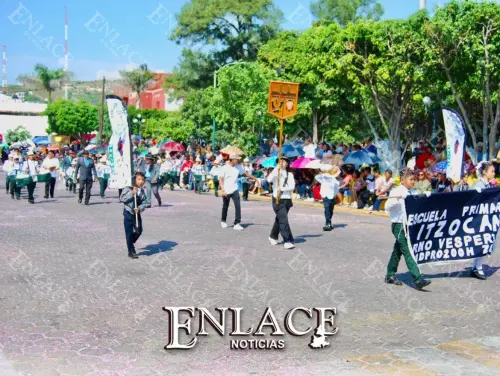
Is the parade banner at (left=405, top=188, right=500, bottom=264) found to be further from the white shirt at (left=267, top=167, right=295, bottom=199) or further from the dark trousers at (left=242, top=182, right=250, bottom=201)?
the dark trousers at (left=242, top=182, right=250, bottom=201)

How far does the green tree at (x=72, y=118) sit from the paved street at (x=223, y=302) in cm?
6118

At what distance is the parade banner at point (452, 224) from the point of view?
Answer: 9.48 meters

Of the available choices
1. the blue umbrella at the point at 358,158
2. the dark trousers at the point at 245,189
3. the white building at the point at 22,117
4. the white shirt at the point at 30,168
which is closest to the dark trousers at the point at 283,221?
the blue umbrella at the point at 358,158

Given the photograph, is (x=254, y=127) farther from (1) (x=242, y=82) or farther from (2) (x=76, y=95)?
(2) (x=76, y=95)

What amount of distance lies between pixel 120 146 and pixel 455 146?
362 inches

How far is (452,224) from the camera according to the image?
32.6 ft

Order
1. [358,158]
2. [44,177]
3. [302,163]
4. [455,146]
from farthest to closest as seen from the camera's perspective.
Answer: [302,163] < [358,158] < [44,177] < [455,146]

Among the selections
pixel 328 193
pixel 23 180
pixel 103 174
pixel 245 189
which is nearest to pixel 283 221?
pixel 328 193

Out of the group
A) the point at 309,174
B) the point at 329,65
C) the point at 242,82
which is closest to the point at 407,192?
the point at 309,174

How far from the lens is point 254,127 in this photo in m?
34.5

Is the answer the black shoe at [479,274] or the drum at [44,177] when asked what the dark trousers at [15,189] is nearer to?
the drum at [44,177]

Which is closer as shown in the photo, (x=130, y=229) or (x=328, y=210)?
(x=130, y=229)

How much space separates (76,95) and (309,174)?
296 feet

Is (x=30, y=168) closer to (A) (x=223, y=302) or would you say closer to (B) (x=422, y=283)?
(A) (x=223, y=302)
